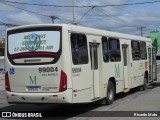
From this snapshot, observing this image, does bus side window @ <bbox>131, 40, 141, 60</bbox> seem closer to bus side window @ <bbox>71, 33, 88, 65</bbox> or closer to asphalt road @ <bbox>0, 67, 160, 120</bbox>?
asphalt road @ <bbox>0, 67, 160, 120</bbox>

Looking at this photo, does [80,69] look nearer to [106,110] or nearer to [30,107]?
[106,110]

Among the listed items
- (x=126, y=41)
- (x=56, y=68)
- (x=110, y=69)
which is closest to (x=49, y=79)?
(x=56, y=68)

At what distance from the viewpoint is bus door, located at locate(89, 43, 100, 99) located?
13975mm

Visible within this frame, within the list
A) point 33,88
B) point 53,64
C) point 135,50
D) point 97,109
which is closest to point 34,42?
point 53,64

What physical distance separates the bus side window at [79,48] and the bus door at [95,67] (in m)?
0.65

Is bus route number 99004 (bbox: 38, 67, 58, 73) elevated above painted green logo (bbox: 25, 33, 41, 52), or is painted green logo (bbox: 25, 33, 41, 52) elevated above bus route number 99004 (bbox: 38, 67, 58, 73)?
painted green logo (bbox: 25, 33, 41, 52)

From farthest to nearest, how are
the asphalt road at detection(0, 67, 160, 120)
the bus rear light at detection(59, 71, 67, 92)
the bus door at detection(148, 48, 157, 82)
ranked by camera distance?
A: the bus door at detection(148, 48, 157, 82) < the asphalt road at detection(0, 67, 160, 120) < the bus rear light at detection(59, 71, 67, 92)

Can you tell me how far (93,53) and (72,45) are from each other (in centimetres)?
185

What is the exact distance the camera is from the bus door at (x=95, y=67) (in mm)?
13975

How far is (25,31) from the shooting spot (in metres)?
12.8

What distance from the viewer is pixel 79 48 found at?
12.9 m

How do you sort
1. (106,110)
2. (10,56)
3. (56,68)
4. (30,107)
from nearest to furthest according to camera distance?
(56,68) < (10,56) < (106,110) < (30,107)

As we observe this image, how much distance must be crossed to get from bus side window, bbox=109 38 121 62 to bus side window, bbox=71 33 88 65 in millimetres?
2818

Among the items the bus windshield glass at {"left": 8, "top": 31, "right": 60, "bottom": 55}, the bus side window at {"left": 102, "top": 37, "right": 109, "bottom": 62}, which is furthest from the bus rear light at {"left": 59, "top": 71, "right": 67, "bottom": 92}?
the bus side window at {"left": 102, "top": 37, "right": 109, "bottom": 62}
